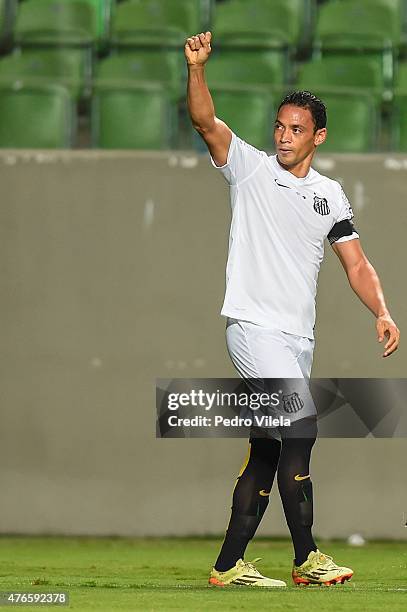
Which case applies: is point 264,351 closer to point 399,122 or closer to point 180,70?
point 399,122

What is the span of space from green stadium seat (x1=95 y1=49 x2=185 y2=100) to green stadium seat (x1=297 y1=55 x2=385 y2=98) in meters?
0.73

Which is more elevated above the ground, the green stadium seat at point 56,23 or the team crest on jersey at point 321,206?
the green stadium seat at point 56,23

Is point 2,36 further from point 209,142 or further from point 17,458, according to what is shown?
point 209,142

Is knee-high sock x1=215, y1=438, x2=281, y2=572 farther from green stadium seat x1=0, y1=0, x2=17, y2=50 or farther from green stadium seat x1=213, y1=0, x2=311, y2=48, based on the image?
green stadium seat x1=0, y1=0, x2=17, y2=50

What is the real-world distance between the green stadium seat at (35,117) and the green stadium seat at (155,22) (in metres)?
1.09

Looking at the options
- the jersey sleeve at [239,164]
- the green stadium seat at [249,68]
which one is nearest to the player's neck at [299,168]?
the jersey sleeve at [239,164]

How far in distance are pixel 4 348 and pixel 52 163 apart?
0.94 meters

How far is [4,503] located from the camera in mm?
6176

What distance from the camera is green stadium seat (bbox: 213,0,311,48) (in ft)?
25.2

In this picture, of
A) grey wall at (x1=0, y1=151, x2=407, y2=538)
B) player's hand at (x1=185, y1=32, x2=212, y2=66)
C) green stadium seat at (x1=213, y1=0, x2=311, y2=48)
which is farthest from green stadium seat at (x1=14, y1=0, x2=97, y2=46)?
player's hand at (x1=185, y1=32, x2=212, y2=66)

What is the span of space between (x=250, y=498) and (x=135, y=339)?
2179mm

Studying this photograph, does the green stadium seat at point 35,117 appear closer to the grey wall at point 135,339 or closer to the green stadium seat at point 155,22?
the grey wall at point 135,339

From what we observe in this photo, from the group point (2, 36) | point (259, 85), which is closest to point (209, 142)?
point (259, 85)

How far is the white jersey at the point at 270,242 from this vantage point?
4094mm
